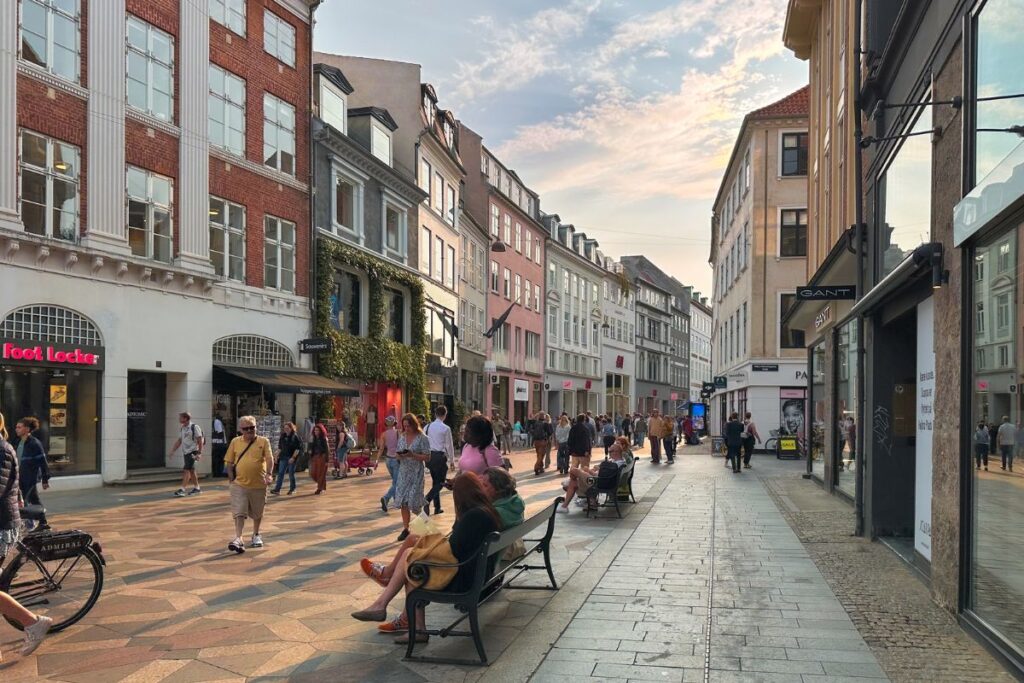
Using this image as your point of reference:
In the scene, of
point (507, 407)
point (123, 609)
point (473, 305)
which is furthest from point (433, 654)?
point (507, 407)

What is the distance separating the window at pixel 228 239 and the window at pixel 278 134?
82.2 inches

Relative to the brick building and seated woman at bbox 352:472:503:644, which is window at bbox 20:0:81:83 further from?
seated woman at bbox 352:472:503:644

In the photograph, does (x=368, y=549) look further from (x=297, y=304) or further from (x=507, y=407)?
(x=507, y=407)

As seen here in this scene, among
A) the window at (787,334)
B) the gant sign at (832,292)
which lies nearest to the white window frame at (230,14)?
the gant sign at (832,292)

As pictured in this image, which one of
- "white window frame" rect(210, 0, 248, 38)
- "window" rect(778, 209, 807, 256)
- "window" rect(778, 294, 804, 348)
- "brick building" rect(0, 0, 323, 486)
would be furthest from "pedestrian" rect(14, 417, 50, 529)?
"window" rect(778, 209, 807, 256)

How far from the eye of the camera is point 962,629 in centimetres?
664

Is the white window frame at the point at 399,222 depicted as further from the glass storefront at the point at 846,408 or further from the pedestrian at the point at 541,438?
the glass storefront at the point at 846,408

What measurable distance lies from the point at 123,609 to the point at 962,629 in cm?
682

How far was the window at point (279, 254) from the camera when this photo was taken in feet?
80.4

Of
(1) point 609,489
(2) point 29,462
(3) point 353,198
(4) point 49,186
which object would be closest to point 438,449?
(1) point 609,489

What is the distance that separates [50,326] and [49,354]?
1.91ft

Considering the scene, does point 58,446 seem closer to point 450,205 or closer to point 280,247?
point 280,247

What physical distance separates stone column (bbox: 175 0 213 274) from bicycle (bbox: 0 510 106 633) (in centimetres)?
1500

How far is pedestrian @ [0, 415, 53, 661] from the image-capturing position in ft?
19.7
